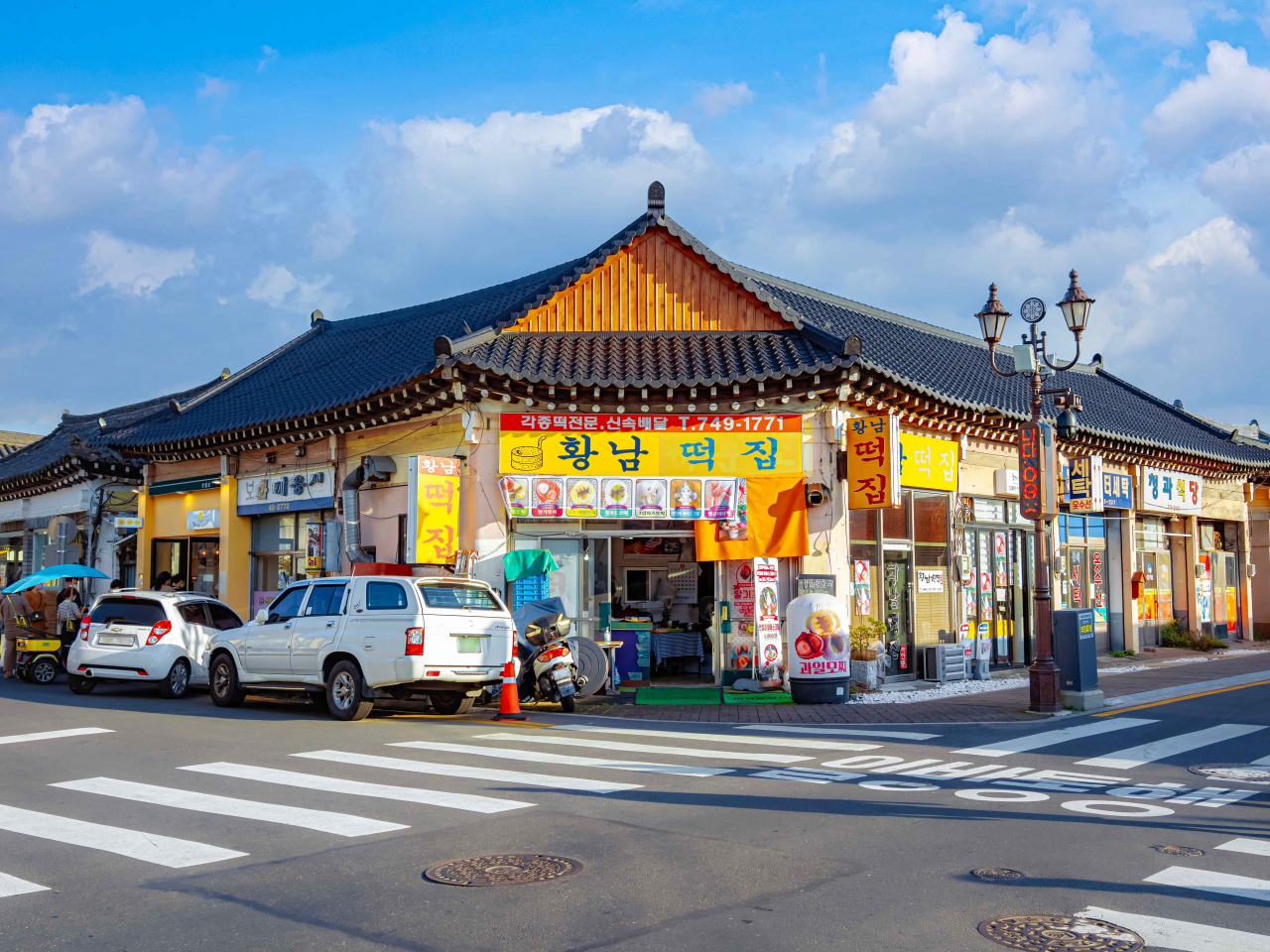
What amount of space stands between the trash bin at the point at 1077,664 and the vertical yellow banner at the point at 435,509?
918cm

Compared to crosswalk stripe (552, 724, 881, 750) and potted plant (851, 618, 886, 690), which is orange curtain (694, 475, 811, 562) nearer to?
potted plant (851, 618, 886, 690)

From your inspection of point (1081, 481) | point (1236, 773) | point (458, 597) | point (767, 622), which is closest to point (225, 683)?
point (458, 597)

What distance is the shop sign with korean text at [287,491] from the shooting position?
66.3 feet

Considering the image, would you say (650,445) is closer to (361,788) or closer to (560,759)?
(560,759)

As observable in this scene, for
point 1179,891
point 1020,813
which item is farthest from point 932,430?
point 1179,891

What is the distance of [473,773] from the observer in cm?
969

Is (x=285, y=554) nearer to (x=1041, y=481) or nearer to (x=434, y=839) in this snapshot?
(x=1041, y=481)

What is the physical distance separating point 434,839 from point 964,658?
47.4 feet

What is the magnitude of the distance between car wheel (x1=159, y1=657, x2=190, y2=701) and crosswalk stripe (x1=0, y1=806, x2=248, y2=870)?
9438 millimetres

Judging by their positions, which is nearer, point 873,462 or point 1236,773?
point 1236,773

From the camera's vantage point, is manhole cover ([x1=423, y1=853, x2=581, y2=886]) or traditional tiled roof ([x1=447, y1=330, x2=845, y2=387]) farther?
traditional tiled roof ([x1=447, y1=330, x2=845, y2=387])

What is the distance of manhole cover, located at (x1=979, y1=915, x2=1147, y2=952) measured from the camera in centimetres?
501

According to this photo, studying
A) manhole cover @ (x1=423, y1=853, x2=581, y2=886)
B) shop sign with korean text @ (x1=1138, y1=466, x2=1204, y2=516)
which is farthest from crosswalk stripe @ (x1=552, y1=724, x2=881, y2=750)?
shop sign with korean text @ (x1=1138, y1=466, x2=1204, y2=516)

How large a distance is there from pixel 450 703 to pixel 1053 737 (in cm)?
777
